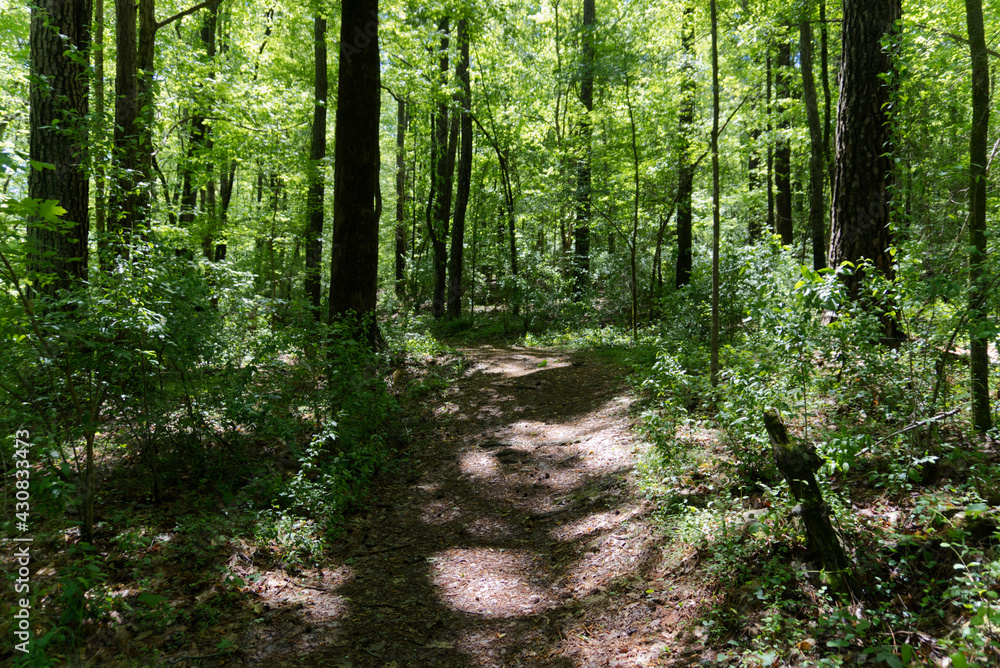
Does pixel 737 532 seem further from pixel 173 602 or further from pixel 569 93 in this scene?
pixel 569 93

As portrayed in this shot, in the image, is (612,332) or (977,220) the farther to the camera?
(612,332)

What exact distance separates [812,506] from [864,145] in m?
4.75

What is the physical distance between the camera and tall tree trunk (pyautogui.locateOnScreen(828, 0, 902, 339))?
5.64 m

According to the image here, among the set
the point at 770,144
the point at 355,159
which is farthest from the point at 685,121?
the point at 355,159

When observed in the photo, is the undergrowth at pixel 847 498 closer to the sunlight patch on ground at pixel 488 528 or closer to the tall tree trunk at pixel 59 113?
the sunlight patch on ground at pixel 488 528

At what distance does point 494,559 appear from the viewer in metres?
4.21

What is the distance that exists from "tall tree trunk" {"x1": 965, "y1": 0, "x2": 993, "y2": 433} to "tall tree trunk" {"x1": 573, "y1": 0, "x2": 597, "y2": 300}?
894 cm

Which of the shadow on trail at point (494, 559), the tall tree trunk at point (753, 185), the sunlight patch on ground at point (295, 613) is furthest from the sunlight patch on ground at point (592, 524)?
the tall tree trunk at point (753, 185)

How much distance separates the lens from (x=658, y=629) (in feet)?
10.1

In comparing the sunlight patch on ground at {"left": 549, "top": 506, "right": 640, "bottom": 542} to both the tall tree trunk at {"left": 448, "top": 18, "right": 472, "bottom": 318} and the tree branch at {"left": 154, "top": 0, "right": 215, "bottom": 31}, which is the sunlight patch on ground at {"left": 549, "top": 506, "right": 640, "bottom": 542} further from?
the tall tree trunk at {"left": 448, "top": 18, "right": 472, "bottom": 318}

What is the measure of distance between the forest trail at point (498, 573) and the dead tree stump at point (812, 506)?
2.60 ft

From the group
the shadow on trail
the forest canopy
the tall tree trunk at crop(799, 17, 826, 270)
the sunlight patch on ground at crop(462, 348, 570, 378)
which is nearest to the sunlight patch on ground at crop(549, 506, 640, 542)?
the shadow on trail

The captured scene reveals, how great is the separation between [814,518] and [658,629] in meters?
1.11

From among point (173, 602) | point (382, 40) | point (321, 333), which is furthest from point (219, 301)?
point (382, 40)
